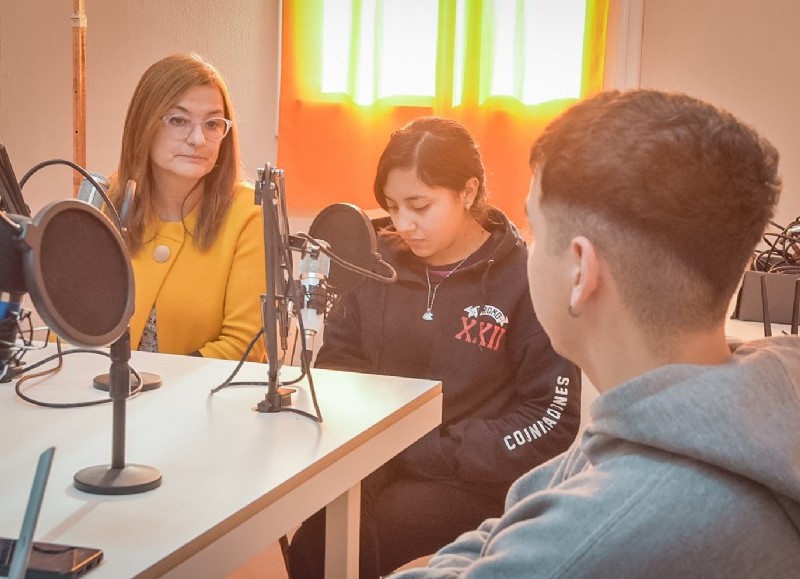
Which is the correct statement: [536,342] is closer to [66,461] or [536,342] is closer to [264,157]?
[66,461]

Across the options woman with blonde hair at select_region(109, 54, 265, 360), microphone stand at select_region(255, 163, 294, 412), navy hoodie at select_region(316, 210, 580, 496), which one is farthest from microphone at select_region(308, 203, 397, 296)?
woman with blonde hair at select_region(109, 54, 265, 360)

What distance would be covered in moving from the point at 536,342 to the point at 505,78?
1.45 metres

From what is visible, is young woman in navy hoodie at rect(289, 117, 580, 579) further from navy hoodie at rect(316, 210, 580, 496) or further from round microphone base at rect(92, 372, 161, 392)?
round microphone base at rect(92, 372, 161, 392)

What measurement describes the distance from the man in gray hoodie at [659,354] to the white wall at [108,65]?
249 centimetres

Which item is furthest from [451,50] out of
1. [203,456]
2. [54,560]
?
[54,560]

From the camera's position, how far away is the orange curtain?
306cm

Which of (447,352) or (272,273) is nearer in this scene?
(272,273)

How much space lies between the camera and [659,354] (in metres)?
0.86

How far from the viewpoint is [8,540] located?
85 centimetres

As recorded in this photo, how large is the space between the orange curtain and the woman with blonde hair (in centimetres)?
103

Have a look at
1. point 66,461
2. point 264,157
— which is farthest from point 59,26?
point 66,461

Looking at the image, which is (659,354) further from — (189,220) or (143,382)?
(189,220)

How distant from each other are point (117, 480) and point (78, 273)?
0.31 meters

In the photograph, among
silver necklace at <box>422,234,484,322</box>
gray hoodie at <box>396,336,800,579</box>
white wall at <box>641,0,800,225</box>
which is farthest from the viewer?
white wall at <box>641,0,800,225</box>
